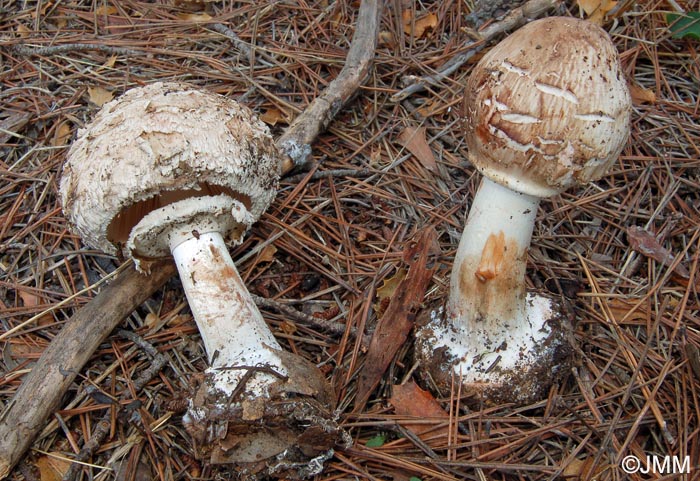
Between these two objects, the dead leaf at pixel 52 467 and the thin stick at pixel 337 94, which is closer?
the dead leaf at pixel 52 467

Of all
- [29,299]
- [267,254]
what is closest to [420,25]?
[267,254]

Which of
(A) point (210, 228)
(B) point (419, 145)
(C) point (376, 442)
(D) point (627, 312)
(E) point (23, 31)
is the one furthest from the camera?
(E) point (23, 31)

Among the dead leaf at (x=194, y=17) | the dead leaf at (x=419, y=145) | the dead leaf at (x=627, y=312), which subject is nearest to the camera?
the dead leaf at (x=627, y=312)

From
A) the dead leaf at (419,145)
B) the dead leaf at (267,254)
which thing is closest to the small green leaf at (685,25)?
the dead leaf at (419,145)

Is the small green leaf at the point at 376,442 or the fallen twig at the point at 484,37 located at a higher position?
the fallen twig at the point at 484,37

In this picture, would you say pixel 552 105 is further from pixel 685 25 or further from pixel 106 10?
pixel 106 10

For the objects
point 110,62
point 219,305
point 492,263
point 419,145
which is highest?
point 110,62

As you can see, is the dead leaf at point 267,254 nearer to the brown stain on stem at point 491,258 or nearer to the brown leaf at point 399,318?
the brown leaf at point 399,318

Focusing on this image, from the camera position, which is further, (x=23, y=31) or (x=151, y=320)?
(x=23, y=31)

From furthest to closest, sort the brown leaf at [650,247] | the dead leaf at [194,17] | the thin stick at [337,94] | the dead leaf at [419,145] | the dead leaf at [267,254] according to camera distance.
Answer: the dead leaf at [194,17], the dead leaf at [419,145], the thin stick at [337,94], the dead leaf at [267,254], the brown leaf at [650,247]
